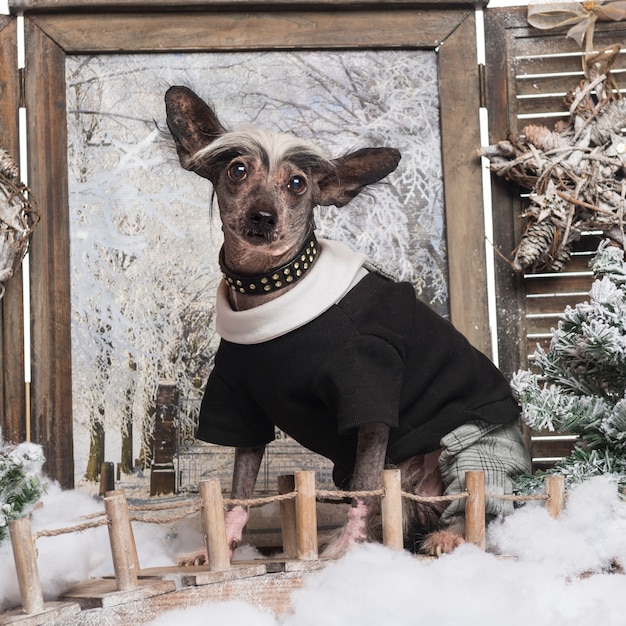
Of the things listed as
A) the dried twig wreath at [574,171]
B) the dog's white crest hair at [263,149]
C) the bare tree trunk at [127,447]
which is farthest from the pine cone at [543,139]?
the bare tree trunk at [127,447]

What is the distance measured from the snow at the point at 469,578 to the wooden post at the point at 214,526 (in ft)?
0.21

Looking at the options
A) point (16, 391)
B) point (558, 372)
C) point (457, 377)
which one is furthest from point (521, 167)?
point (16, 391)

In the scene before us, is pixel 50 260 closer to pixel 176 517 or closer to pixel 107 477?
pixel 107 477

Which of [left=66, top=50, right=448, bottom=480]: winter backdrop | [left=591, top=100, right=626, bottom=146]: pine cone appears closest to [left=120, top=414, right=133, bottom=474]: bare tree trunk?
[left=66, top=50, right=448, bottom=480]: winter backdrop

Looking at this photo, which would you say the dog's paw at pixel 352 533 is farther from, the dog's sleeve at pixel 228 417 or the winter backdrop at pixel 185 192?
the winter backdrop at pixel 185 192

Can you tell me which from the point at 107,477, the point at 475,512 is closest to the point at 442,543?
the point at 475,512

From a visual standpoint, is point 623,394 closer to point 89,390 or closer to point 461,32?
point 461,32

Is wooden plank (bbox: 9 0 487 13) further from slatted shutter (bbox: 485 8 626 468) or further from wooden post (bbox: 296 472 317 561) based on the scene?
wooden post (bbox: 296 472 317 561)

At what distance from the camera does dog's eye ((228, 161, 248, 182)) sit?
1.64 m

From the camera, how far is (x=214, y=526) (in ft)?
4.60

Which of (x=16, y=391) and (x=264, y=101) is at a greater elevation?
(x=264, y=101)

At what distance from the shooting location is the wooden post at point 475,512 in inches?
60.6

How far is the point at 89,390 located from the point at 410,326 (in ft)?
3.28

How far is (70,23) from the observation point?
2.42m
